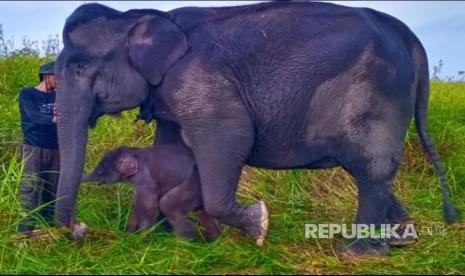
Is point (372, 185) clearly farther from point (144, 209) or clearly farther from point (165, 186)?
point (144, 209)

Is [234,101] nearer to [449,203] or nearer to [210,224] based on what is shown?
[210,224]

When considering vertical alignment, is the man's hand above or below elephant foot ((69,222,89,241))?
above

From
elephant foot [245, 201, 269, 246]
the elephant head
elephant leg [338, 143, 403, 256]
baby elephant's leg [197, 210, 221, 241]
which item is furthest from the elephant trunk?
elephant leg [338, 143, 403, 256]

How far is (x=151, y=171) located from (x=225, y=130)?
2.08 feet

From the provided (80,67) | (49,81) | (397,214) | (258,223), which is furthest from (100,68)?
(397,214)

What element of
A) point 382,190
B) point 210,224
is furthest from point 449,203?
point 210,224

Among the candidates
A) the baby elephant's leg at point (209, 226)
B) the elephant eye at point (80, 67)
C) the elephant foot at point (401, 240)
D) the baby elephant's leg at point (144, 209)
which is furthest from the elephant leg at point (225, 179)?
the elephant foot at point (401, 240)

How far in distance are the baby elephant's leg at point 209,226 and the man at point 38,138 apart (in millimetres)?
1007

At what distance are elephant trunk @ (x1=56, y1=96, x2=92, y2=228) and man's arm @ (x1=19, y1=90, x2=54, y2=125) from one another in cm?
42

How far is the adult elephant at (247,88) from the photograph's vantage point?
4926mm

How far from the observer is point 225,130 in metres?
4.92

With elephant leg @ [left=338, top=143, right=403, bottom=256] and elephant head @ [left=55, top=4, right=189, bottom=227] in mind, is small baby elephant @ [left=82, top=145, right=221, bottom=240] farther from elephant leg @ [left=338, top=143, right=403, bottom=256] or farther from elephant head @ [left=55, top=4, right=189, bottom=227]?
elephant leg @ [left=338, top=143, right=403, bottom=256]

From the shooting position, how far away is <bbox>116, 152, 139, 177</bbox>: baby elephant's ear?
17.5ft

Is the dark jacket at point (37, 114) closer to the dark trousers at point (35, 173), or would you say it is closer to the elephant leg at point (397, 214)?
the dark trousers at point (35, 173)
